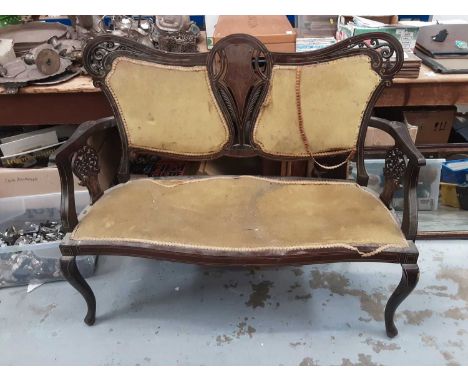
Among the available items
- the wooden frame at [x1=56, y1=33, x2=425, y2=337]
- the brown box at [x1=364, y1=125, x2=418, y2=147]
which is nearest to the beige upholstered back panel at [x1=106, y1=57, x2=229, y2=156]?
the wooden frame at [x1=56, y1=33, x2=425, y2=337]

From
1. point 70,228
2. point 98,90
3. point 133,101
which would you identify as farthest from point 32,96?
point 70,228

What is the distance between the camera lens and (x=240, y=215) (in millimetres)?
1632

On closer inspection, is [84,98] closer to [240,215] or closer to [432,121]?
[240,215]

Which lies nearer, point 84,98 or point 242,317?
point 242,317

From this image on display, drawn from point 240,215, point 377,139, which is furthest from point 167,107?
point 377,139

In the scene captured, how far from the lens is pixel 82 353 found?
1.63 metres

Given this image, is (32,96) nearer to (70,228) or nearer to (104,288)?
(70,228)

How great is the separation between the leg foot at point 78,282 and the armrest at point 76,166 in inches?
4.8

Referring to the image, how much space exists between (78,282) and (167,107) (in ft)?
2.52

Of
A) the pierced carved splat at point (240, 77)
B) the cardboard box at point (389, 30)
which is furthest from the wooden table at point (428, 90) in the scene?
the pierced carved splat at point (240, 77)

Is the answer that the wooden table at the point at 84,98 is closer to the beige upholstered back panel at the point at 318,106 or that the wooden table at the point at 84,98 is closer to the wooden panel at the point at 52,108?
the wooden panel at the point at 52,108

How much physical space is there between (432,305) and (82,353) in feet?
4.67

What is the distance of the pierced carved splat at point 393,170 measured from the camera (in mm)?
1616

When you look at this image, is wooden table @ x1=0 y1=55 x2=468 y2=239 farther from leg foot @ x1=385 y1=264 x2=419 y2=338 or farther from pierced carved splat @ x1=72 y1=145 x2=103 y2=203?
leg foot @ x1=385 y1=264 x2=419 y2=338
